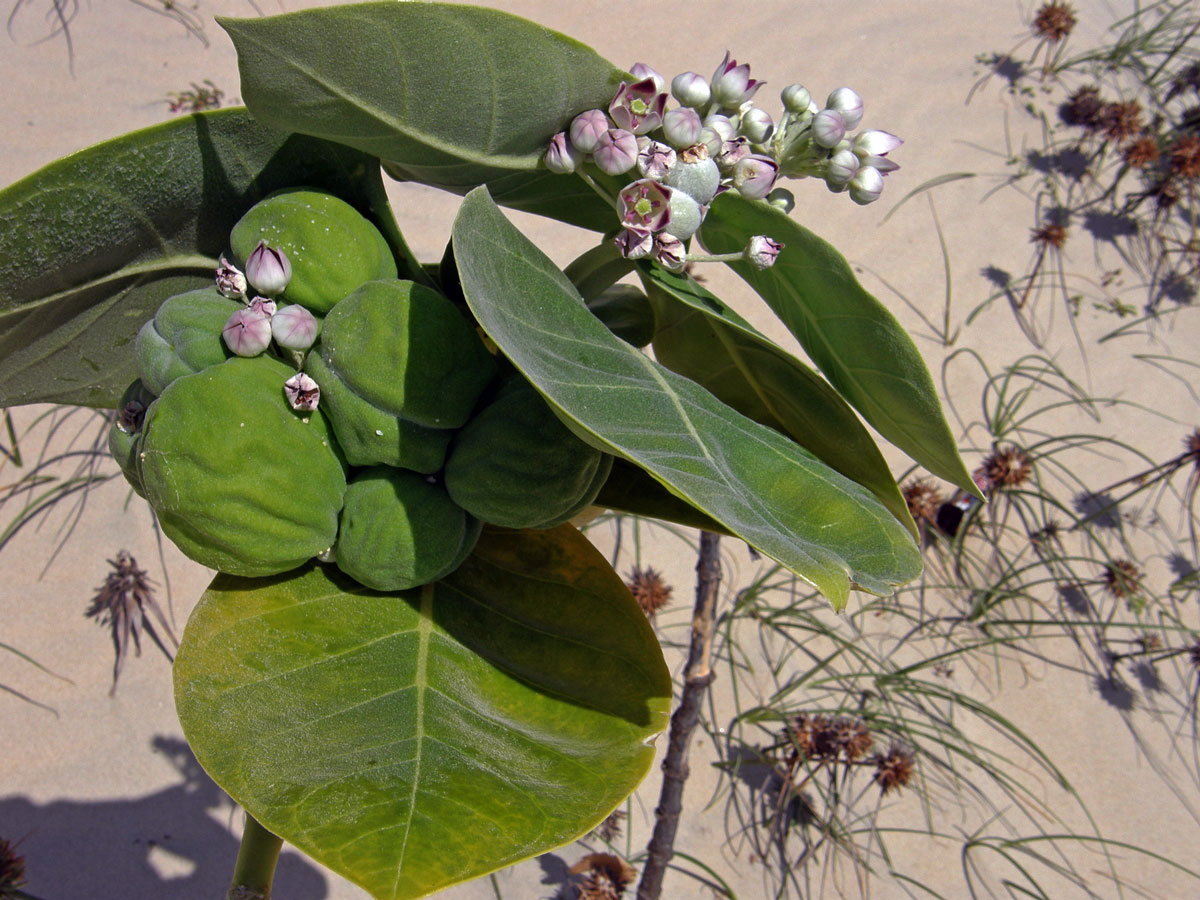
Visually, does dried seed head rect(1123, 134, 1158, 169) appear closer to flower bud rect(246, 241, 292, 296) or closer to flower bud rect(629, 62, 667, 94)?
flower bud rect(629, 62, 667, 94)

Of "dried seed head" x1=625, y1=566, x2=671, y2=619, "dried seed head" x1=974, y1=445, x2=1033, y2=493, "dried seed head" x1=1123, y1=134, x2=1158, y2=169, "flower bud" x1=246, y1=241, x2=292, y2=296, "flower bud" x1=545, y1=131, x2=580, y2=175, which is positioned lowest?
"flower bud" x1=246, y1=241, x2=292, y2=296

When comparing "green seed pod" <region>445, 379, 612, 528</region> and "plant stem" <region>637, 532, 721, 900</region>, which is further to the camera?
"plant stem" <region>637, 532, 721, 900</region>

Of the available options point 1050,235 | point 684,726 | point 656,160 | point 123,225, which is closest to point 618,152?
point 656,160

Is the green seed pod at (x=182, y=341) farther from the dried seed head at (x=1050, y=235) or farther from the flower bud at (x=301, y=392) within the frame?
the dried seed head at (x=1050, y=235)

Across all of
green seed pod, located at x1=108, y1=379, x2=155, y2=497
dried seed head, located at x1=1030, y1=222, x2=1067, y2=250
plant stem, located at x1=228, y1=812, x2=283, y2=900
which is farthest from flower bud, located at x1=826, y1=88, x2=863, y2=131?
dried seed head, located at x1=1030, y1=222, x2=1067, y2=250

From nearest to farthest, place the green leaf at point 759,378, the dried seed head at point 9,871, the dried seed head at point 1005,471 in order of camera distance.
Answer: the green leaf at point 759,378 → the dried seed head at point 9,871 → the dried seed head at point 1005,471

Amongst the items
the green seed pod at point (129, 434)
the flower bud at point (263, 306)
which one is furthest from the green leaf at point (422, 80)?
the green seed pod at point (129, 434)
